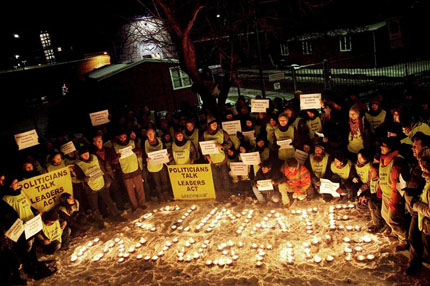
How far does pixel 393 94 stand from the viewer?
30.0ft

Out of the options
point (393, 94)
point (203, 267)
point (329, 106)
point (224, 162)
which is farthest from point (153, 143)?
point (393, 94)

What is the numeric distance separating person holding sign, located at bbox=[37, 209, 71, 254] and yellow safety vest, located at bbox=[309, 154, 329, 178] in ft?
16.5

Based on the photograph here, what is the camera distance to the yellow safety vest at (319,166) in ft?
22.8

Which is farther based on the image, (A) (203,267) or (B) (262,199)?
(B) (262,199)

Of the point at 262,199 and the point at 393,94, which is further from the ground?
the point at 393,94

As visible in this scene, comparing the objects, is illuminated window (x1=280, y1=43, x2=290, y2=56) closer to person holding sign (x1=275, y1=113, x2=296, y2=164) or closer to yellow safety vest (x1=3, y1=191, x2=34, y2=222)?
person holding sign (x1=275, y1=113, x2=296, y2=164)

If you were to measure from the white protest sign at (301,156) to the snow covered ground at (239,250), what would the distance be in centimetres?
89

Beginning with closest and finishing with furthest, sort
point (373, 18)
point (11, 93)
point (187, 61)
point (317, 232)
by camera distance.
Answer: point (317, 232) → point (187, 61) → point (373, 18) → point (11, 93)

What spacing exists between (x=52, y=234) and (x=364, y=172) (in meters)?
5.90

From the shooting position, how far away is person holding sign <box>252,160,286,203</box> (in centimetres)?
726

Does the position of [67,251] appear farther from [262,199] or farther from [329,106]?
[329,106]

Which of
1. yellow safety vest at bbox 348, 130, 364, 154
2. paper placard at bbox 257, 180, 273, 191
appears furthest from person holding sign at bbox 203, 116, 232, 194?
yellow safety vest at bbox 348, 130, 364, 154

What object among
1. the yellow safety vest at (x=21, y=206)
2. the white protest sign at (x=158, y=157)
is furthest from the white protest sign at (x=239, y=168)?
the yellow safety vest at (x=21, y=206)

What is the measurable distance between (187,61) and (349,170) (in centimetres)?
591
